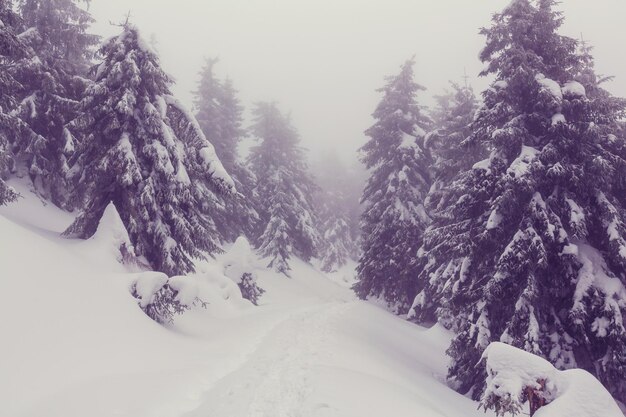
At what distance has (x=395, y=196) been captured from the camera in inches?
933

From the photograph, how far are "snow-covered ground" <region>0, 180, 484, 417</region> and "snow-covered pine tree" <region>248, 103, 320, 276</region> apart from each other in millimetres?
17314

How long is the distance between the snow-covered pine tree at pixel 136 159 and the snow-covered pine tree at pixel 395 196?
37.2 ft

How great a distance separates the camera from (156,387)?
7781mm

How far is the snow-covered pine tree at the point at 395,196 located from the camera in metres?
22.9

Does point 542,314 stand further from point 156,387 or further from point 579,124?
point 156,387

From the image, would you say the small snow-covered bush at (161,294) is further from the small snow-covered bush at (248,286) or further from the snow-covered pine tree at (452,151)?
the snow-covered pine tree at (452,151)

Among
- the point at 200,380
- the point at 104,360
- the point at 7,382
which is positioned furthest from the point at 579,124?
the point at 7,382

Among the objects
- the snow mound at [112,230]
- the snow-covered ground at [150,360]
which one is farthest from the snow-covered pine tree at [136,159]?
the snow-covered ground at [150,360]

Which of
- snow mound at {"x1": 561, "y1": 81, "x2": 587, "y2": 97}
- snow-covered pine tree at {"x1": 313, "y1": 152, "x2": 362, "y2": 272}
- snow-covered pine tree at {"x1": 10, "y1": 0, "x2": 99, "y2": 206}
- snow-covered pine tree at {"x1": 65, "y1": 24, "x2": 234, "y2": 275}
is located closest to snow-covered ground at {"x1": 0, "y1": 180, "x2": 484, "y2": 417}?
snow-covered pine tree at {"x1": 65, "y1": 24, "x2": 234, "y2": 275}

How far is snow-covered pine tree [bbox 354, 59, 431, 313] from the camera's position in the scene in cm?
2291

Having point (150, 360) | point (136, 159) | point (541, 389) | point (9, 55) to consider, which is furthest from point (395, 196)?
point (541, 389)

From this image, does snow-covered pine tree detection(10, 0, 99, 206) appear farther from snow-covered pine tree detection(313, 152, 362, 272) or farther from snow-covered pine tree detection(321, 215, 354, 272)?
snow-covered pine tree detection(321, 215, 354, 272)

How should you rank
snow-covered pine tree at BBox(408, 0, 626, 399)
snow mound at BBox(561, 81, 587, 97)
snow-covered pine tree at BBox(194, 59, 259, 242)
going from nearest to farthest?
snow-covered pine tree at BBox(408, 0, 626, 399) < snow mound at BBox(561, 81, 587, 97) < snow-covered pine tree at BBox(194, 59, 259, 242)

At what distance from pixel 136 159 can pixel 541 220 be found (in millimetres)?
12714
